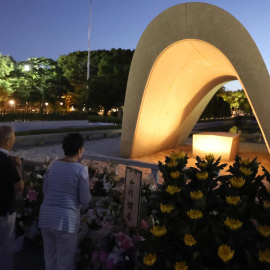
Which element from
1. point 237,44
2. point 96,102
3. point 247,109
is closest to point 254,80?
point 237,44

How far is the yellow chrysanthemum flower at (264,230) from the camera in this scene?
2.23 m

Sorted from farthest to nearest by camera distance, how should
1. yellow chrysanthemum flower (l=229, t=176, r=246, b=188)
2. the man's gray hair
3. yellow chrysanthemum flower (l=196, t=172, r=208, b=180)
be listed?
1. the man's gray hair
2. yellow chrysanthemum flower (l=196, t=172, r=208, b=180)
3. yellow chrysanthemum flower (l=229, t=176, r=246, b=188)

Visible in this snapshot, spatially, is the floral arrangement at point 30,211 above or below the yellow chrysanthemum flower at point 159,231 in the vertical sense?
below

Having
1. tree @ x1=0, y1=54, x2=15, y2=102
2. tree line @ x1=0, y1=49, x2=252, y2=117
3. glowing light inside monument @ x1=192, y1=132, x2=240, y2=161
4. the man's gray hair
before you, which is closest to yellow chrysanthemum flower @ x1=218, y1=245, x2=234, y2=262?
the man's gray hair

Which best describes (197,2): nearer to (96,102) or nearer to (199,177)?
(199,177)

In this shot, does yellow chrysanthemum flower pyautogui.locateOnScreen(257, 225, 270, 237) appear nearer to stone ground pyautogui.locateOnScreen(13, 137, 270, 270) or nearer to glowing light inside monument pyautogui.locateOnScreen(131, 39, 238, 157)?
stone ground pyautogui.locateOnScreen(13, 137, 270, 270)

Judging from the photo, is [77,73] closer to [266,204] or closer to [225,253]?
[266,204]

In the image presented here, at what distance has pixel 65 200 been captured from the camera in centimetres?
307

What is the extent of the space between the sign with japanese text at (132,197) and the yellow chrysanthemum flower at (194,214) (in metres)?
1.14

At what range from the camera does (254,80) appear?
8695mm

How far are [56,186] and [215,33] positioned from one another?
772 cm

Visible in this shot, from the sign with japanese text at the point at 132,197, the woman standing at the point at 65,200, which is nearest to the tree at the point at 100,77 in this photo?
the sign with japanese text at the point at 132,197

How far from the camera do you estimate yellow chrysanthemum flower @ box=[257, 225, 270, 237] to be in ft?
7.31

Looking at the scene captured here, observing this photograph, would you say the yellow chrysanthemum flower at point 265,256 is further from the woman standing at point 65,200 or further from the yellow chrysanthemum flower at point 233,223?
the woman standing at point 65,200
